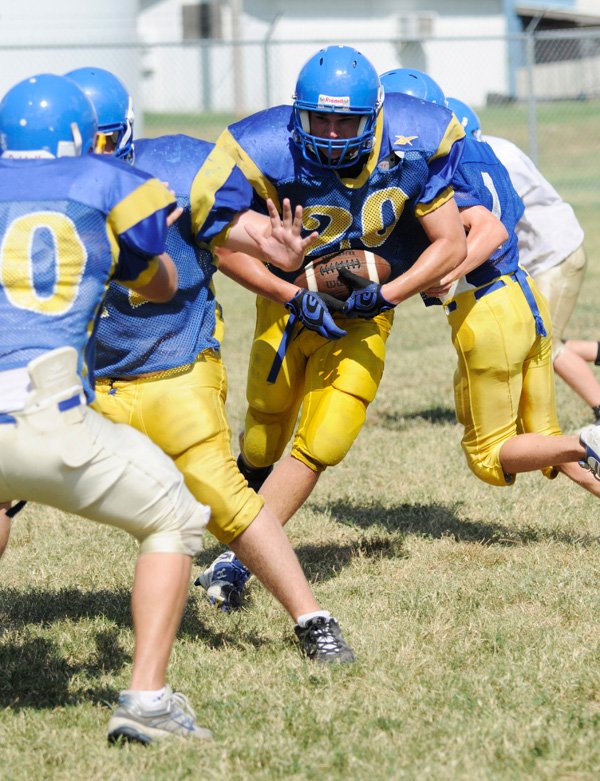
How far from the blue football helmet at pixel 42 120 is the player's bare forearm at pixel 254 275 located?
44.6 inches

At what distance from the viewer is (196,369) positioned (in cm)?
397

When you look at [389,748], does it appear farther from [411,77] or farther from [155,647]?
[411,77]

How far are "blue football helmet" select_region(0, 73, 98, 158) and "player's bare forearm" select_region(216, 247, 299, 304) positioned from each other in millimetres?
1133

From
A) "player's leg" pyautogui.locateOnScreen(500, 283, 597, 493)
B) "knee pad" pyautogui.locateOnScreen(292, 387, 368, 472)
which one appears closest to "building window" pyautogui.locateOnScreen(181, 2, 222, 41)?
"player's leg" pyautogui.locateOnScreen(500, 283, 597, 493)

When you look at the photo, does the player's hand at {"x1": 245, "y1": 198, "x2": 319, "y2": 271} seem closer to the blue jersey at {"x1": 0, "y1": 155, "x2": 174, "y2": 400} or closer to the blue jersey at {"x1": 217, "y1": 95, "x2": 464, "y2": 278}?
the blue jersey at {"x1": 217, "y1": 95, "x2": 464, "y2": 278}

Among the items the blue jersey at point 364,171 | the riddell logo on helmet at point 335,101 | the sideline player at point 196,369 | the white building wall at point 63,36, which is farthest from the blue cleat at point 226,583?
the white building wall at point 63,36

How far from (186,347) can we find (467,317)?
1.41 m

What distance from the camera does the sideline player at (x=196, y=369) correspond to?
151 inches

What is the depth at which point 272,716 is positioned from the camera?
A: 3.48 metres

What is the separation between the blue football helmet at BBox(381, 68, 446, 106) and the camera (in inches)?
197

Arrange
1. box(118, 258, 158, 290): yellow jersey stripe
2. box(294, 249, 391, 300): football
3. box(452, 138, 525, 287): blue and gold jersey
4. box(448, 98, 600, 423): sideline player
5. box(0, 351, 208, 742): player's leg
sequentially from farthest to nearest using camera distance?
box(448, 98, 600, 423): sideline player < box(452, 138, 525, 287): blue and gold jersey < box(294, 249, 391, 300): football < box(118, 258, 158, 290): yellow jersey stripe < box(0, 351, 208, 742): player's leg

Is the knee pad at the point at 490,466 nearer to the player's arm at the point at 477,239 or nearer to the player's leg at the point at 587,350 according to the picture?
the player's arm at the point at 477,239

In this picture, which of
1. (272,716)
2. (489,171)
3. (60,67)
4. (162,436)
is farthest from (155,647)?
(60,67)

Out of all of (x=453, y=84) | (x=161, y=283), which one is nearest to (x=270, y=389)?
(x=161, y=283)
